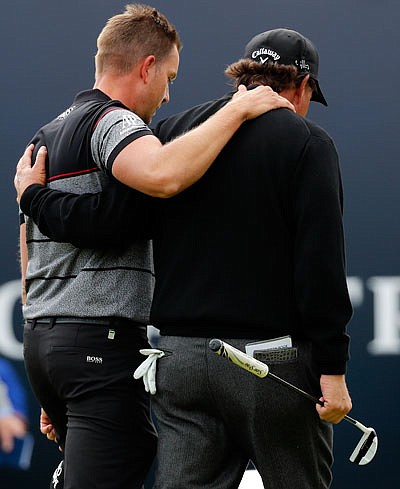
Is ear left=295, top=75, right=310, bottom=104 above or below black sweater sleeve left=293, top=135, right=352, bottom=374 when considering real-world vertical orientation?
above

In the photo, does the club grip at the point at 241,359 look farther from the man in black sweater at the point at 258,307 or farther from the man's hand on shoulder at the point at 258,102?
the man's hand on shoulder at the point at 258,102

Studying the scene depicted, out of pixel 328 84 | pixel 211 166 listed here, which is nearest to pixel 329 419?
pixel 211 166

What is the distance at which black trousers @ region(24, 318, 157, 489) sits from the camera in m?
2.19

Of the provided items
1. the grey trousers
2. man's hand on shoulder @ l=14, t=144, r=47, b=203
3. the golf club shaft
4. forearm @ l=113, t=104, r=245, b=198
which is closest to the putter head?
the grey trousers

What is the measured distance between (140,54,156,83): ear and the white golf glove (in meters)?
0.64

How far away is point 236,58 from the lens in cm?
322

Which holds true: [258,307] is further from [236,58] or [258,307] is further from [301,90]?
[236,58]

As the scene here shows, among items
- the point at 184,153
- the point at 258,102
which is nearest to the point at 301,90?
the point at 258,102

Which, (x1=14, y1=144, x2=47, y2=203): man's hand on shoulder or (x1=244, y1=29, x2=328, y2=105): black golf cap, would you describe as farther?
(x1=14, y1=144, x2=47, y2=203): man's hand on shoulder

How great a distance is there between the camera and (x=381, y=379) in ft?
10.4

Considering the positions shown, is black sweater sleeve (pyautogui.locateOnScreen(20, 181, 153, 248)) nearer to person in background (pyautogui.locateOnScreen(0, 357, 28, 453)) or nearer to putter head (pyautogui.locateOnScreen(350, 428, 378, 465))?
putter head (pyautogui.locateOnScreen(350, 428, 378, 465))

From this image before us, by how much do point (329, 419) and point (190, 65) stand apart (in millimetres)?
1523

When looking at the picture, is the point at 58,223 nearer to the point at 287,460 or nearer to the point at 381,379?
the point at 287,460

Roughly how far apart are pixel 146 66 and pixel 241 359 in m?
0.77
